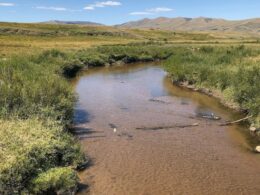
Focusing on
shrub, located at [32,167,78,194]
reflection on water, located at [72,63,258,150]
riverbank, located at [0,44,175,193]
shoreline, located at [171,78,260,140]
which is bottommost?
reflection on water, located at [72,63,258,150]

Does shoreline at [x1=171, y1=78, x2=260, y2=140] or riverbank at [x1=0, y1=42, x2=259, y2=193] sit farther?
shoreline at [x1=171, y1=78, x2=260, y2=140]

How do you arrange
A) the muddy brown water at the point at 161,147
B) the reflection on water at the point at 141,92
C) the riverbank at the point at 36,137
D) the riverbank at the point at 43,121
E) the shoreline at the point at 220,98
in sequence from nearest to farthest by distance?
the riverbank at the point at 36,137 → the riverbank at the point at 43,121 → the muddy brown water at the point at 161,147 → the shoreline at the point at 220,98 → the reflection on water at the point at 141,92

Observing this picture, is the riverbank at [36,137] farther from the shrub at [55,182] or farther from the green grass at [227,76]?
the green grass at [227,76]

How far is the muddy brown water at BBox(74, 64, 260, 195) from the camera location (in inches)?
698

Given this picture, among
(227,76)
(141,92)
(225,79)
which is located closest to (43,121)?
(141,92)

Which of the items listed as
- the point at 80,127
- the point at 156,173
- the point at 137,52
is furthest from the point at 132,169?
the point at 137,52

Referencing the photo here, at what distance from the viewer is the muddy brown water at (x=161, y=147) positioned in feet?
58.1

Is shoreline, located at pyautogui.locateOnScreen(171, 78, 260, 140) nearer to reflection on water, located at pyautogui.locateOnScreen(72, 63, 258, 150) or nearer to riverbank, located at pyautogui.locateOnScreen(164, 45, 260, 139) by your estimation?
riverbank, located at pyautogui.locateOnScreen(164, 45, 260, 139)

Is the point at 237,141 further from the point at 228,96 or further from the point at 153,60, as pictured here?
the point at 153,60

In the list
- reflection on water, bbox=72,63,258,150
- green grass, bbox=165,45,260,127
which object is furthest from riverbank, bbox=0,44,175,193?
green grass, bbox=165,45,260,127

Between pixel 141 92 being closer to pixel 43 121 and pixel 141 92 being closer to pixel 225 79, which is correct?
pixel 225 79

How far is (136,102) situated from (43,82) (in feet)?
35.6

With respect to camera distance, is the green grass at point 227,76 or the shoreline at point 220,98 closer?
the shoreline at point 220,98

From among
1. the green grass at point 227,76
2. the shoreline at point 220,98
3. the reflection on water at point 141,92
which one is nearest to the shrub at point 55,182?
the reflection on water at point 141,92
